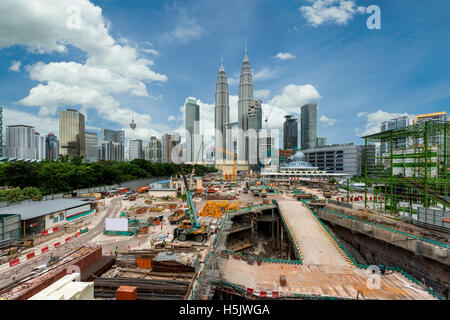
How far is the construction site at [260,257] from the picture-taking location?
542 inches

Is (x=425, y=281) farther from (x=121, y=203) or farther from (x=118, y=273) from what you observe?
(x=121, y=203)

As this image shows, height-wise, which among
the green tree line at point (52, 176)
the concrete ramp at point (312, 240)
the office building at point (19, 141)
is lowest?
the concrete ramp at point (312, 240)

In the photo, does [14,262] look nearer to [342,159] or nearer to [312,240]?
[312,240]

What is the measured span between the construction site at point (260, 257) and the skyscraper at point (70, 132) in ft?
557

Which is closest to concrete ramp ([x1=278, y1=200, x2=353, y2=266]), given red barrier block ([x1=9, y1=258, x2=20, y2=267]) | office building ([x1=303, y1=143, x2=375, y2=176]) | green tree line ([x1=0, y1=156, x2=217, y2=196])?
red barrier block ([x1=9, y1=258, x2=20, y2=267])

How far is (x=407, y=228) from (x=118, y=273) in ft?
107

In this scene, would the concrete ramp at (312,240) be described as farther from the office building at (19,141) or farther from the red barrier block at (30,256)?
the office building at (19,141)

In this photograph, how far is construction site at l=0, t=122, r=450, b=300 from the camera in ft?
45.2

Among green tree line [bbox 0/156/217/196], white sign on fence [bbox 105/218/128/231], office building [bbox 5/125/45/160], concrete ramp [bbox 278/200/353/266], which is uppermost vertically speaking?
office building [bbox 5/125/45/160]

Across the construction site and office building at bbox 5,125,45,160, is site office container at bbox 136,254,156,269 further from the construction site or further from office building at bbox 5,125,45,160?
office building at bbox 5,125,45,160

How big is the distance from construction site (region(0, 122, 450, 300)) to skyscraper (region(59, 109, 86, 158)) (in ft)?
557

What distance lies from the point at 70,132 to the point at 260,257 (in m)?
203

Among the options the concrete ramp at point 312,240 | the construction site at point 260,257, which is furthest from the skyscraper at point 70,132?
the concrete ramp at point 312,240
